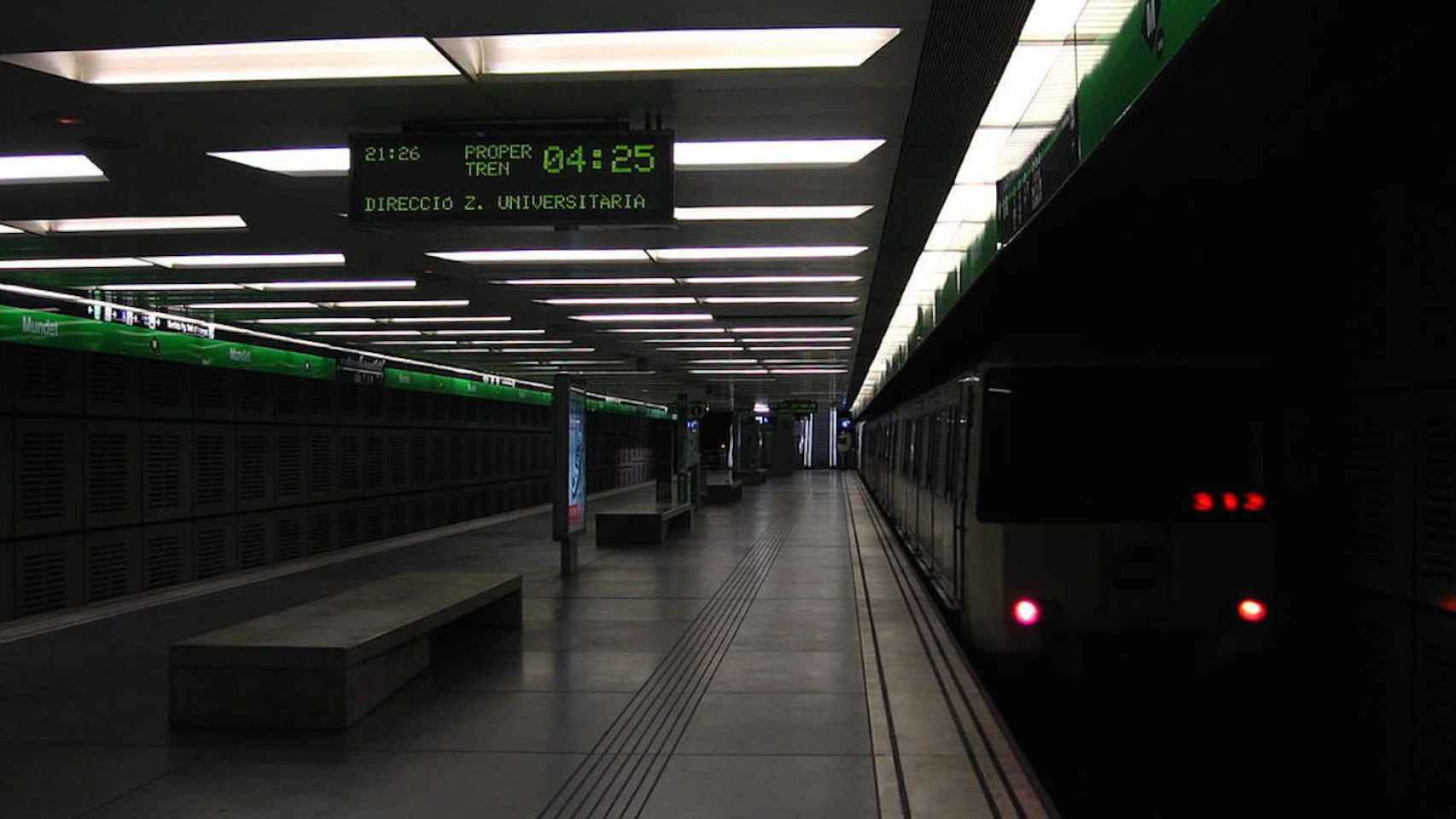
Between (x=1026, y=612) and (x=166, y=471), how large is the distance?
9.53 m

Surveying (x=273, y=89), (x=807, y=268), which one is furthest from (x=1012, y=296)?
(x=273, y=89)

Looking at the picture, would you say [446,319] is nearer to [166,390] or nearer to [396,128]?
[166,390]

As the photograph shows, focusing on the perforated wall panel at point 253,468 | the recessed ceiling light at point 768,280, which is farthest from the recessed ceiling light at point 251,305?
the recessed ceiling light at point 768,280

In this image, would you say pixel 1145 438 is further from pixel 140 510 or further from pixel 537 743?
pixel 140 510

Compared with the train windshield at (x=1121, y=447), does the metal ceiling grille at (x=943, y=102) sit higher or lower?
higher

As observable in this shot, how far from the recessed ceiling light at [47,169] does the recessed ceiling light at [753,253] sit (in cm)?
443

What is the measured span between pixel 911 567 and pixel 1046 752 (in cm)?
730

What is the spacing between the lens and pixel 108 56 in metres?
5.05

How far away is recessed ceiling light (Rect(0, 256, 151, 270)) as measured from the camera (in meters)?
9.52

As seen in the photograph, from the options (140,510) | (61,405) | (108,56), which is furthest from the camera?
(140,510)

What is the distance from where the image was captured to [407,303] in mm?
12680

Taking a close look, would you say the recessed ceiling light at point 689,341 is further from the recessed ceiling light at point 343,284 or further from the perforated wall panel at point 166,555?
the perforated wall panel at point 166,555

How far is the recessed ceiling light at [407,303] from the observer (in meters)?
12.5

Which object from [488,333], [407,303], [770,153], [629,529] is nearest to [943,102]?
[770,153]
